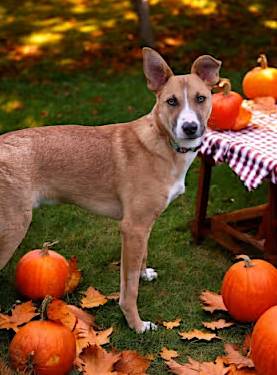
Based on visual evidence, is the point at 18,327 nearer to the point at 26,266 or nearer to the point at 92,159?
the point at 26,266

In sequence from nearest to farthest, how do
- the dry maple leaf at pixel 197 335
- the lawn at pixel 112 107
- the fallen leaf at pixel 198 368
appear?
1. the fallen leaf at pixel 198 368
2. the dry maple leaf at pixel 197 335
3. the lawn at pixel 112 107

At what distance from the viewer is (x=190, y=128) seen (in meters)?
4.04

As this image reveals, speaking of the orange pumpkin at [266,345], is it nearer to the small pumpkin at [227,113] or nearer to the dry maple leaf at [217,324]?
the dry maple leaf at [217,324]

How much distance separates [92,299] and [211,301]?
801mm

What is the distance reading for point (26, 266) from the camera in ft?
15.4

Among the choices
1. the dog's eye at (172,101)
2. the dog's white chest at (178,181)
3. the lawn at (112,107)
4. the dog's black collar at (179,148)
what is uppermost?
the dog's eye at (172,101)

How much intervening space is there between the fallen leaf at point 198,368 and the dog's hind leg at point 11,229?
45.7 inches

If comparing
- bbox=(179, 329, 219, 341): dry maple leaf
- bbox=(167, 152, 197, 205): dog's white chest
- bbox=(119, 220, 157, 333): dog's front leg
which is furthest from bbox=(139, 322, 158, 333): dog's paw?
bbox=(167, 152, 197, 205): dog's white chest

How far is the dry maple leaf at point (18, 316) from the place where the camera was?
4309 millimetres

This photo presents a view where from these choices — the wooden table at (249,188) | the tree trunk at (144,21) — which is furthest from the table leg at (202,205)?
the tree trunk at (144,21)

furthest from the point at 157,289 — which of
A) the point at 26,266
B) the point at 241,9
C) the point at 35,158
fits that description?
the point at 241,9

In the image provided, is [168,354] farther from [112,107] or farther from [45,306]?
[112,107]

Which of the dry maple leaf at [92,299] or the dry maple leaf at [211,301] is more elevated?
the dry maple leaf at [92,299]

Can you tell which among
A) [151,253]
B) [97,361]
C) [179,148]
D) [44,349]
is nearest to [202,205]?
[151,253]
